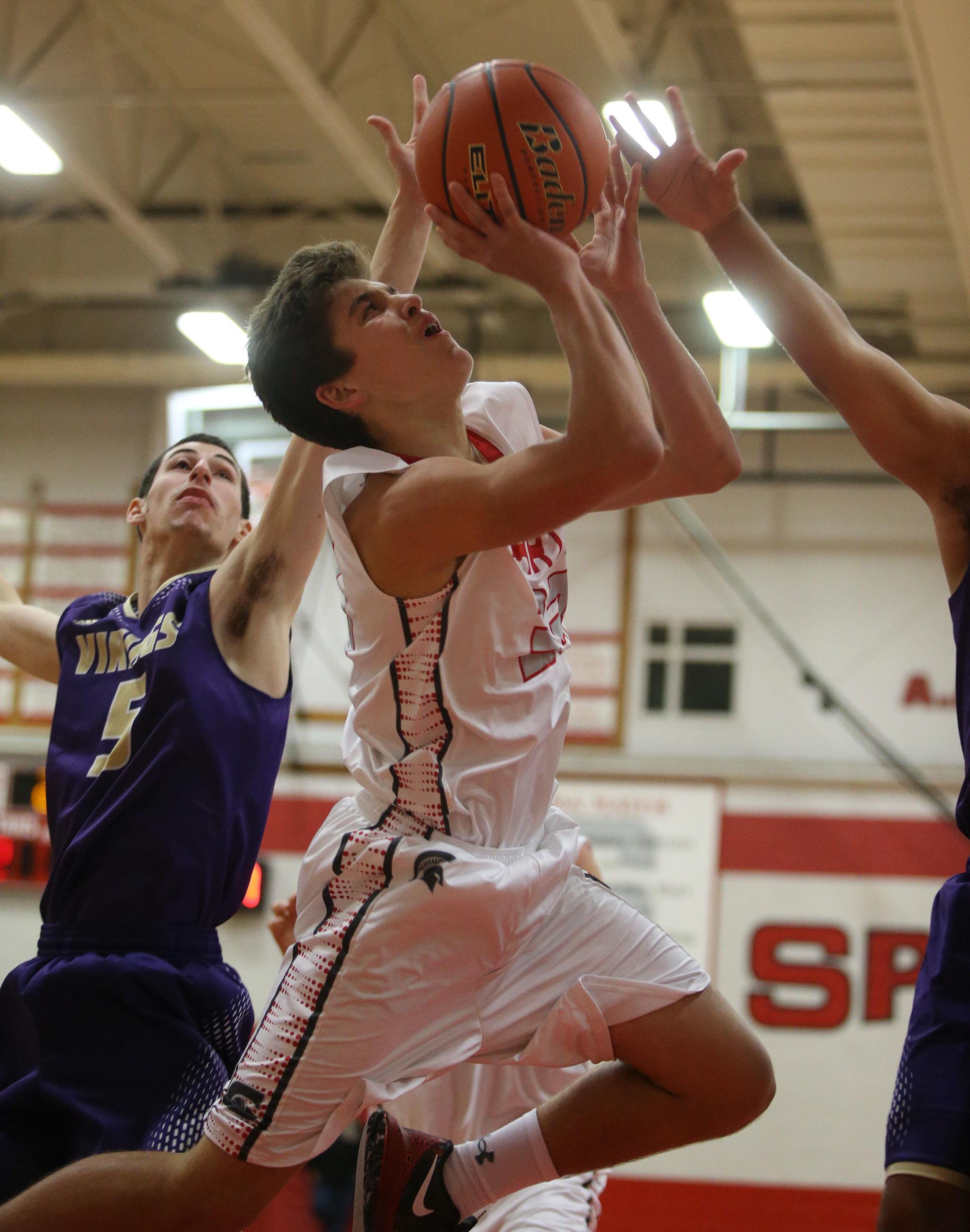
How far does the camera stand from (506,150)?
2939 millimetres

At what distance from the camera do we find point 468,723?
287cm

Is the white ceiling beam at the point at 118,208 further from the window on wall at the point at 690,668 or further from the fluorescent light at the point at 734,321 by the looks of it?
the window on wall at the point at 690,668

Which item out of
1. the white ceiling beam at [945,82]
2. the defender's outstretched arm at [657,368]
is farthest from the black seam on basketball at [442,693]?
the white ceiling beam at [945,82]

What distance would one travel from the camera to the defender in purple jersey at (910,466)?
2607 millimetres

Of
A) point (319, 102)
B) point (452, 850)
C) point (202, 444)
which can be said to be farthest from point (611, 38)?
point (452, 850)

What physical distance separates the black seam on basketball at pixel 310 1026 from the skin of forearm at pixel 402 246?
1.39 m

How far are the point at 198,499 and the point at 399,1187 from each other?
1.94 meters

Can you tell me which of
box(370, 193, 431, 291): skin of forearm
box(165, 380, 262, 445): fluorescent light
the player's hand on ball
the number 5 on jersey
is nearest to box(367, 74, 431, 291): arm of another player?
box(370, 193, 431, 291): skin of forearm

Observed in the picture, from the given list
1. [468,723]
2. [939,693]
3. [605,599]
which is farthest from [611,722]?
[468,723]

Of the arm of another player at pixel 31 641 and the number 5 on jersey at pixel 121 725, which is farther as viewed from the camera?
the arm of another player at pixel 31 641

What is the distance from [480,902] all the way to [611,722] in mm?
8200

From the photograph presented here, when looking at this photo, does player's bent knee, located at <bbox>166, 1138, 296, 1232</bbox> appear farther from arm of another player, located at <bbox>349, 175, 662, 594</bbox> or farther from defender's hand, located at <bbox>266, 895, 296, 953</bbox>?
arm of another player, located at <bbox>349, 175, 662, 594</bbox>

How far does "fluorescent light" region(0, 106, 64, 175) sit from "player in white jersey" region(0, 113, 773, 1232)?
17.8 ft

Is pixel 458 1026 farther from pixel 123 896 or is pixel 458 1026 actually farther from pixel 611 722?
pixel 611 722
